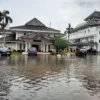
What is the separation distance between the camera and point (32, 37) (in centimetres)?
6938

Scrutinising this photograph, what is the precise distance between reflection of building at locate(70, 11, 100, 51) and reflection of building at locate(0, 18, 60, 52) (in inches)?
585

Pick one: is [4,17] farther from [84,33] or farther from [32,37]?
[84,33]

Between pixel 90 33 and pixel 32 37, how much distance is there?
84.9 feet

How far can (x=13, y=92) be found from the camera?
427 inches

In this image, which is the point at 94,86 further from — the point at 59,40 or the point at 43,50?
the point at 43,50

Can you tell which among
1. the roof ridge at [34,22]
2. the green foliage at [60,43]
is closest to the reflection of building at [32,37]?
the roof ridge at [34,22]

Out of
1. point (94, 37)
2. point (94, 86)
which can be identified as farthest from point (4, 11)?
point (94, 86)

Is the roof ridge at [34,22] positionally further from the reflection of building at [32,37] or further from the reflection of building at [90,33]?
the reflection of building at [90,33]

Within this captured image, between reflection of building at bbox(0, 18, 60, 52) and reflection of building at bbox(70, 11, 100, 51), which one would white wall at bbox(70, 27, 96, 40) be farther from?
reflection of building at bbox(0, 18, 60, 52)

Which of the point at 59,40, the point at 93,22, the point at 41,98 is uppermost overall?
the point at 93,22

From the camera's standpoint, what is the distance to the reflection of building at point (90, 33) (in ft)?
276

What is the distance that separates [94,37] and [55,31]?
16010 mm

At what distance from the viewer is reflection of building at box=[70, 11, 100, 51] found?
8406cm

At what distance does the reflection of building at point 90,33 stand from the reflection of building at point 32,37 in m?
14.9
